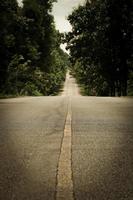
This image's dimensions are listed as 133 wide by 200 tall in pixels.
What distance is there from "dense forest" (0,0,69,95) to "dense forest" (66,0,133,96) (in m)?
2.89

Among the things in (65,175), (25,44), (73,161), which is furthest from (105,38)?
(65,175)

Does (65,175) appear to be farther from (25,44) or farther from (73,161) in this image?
(25,44)

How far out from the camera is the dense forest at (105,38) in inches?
2009

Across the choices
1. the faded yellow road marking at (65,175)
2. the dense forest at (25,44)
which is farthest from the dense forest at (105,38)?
the faded yellow road marking at (65,175)

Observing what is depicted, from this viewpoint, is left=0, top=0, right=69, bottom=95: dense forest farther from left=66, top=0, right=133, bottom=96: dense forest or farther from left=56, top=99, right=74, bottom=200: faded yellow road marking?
left=56, top=99, right=74, bottom=200: faded yellow road marking

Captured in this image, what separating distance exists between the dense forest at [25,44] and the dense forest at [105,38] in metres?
2.89

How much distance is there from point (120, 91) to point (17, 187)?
51.4 metres

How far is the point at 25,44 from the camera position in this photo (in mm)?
56531

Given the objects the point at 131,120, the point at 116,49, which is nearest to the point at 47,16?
the point at 116,49

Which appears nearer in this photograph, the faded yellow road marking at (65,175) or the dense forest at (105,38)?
the faded yellow road marking at (65,175)

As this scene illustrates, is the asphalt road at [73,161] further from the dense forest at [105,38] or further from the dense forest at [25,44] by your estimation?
the dense forest at [105,38]

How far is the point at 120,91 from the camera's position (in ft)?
180

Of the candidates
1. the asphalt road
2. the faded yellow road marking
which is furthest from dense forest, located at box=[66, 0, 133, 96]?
the faded yellow road marking

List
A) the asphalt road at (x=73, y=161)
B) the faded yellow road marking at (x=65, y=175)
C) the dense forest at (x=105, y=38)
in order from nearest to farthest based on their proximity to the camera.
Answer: the faded yellow road marking at (x=65, y=175) → the asphalt road at (x=73, y=161) → the dense forest at (x=105, y=38)
